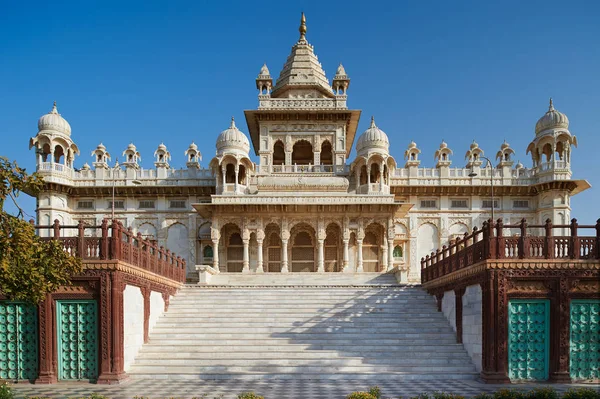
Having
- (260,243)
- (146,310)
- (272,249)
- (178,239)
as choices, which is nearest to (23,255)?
(146,310)

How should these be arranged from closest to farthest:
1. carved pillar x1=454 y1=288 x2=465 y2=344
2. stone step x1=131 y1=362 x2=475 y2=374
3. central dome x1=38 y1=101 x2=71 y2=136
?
stone step x1=131 y1=362 x2=475 y2=374, carved pillar x1=454 y1=288 x2=465 y2=344, central dome x1=38 y1=101 x2=71 y2=136

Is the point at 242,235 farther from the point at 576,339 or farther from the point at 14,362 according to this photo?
A: the point at 576,339

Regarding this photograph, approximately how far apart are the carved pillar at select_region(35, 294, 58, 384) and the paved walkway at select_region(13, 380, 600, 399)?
0.35m

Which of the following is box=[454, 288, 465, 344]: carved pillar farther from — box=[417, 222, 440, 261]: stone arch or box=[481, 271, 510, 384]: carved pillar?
box=[417, 222, 440, 261]: stone arch

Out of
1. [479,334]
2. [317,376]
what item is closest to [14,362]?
[317,376]

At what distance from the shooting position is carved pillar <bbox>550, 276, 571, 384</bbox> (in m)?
14.2

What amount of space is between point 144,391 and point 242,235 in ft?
58.1

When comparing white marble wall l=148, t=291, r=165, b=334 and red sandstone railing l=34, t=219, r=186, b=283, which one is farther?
white marble wall l=148, t=291, r=165, b=334

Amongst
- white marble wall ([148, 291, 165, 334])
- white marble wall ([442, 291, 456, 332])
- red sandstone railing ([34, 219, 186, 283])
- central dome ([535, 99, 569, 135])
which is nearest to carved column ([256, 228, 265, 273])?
white marble wall ([148, 291, 165, 334])

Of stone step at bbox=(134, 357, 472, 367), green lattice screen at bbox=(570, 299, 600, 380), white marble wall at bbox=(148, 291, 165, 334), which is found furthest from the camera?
white marble wall at bbox=(148, 291, 165, 334)

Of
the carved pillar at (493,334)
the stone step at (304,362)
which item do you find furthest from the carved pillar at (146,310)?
the carved pillar at (493,334)

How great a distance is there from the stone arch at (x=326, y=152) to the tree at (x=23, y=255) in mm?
25183

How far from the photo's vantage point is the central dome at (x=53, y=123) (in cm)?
3419

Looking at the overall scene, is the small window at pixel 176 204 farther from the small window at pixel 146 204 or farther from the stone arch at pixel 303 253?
the stone arch at pixel 303 253
